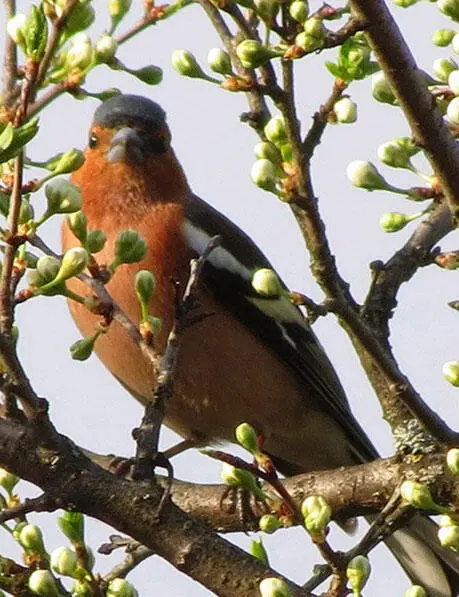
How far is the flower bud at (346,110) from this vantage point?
3.40m

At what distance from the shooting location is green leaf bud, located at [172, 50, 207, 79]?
11.6 feet

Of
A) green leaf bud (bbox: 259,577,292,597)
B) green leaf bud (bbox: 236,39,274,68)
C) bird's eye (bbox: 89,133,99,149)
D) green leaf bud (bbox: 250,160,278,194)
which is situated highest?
bird's eye (bbox: 89,133,99,149)

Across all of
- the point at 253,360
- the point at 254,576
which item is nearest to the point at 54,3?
the point at 254,576

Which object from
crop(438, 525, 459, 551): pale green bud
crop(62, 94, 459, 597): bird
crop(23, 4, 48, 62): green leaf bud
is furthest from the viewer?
crop(62, 94, 459, 597): bird

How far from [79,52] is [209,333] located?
274 cm

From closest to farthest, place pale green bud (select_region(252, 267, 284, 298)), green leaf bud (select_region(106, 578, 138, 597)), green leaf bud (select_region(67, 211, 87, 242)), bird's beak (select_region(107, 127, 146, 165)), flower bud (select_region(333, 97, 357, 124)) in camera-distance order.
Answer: green leaf bud (select_region(67, 211, 87, 242)), green leaf bud (select_region(106, 578, 138, 597)), pale green bud (select_region(252, 267, 284, 298)), flower bud (select_region(333, 97, 357, 124)), bird's beak (select_region(107, 127, 146, 165))

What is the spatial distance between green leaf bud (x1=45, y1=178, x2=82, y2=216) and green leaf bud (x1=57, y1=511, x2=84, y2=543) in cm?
85

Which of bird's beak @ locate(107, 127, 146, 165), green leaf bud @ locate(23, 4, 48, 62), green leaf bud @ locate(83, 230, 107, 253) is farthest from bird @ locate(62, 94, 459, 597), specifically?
green leaf bud @ locate(23, 4, 48, 62)

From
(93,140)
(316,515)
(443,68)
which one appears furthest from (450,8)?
(93,140)

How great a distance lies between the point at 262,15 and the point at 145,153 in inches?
117

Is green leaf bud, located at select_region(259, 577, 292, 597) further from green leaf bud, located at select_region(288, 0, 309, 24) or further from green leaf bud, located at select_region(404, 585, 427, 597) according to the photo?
green leaf bud, located at select_region(288, 0, 309, 24)

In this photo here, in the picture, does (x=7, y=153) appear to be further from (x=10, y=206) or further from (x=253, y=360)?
(x=253, y=360)

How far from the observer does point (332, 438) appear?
576 centimetres

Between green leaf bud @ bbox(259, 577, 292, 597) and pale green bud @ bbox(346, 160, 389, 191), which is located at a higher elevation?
pale green bud @ bbox(346, 160, 389, 191)
